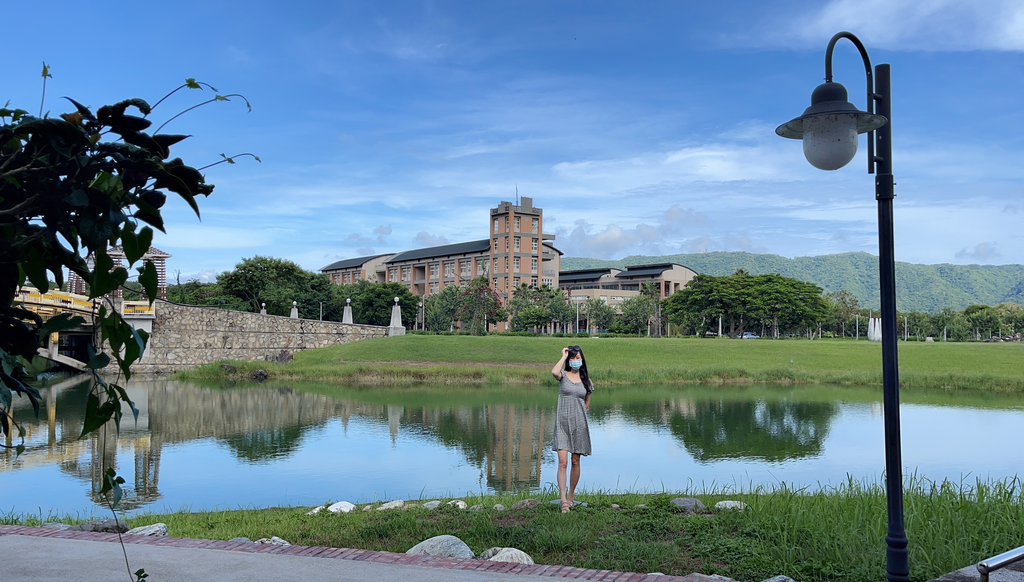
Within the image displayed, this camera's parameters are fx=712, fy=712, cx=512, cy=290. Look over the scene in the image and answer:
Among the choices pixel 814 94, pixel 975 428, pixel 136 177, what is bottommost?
pixel 975 428

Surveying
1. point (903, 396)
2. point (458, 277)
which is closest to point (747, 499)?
point (903, 396)

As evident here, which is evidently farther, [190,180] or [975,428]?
[975,428]

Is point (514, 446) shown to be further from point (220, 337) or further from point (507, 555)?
point (220, 337)

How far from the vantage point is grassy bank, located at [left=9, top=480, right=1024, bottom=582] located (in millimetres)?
5484

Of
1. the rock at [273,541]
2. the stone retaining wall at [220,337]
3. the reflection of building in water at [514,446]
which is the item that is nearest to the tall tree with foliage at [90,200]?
the rock at [273,541]

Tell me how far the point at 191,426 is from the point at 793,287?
67971 millimetres

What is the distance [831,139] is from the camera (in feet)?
15.8

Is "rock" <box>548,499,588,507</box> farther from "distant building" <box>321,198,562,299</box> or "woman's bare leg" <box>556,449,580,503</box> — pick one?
"distant building" <box>321,198,562,299</box>

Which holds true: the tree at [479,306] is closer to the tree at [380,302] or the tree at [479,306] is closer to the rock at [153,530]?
the tree at [380,302]

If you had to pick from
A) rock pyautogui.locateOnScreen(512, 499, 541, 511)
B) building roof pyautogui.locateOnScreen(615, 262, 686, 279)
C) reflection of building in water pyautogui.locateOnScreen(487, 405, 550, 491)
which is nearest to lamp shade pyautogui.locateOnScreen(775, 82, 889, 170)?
rock pyautogui.locateOnScreen(512, 499, 541, 511)

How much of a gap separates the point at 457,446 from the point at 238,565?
10.6 meters

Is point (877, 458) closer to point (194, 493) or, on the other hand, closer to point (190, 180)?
point (194, 493)

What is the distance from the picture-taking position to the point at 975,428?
19000 millimetres

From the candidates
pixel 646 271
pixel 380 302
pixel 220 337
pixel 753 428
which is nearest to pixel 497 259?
pixel 380 302
